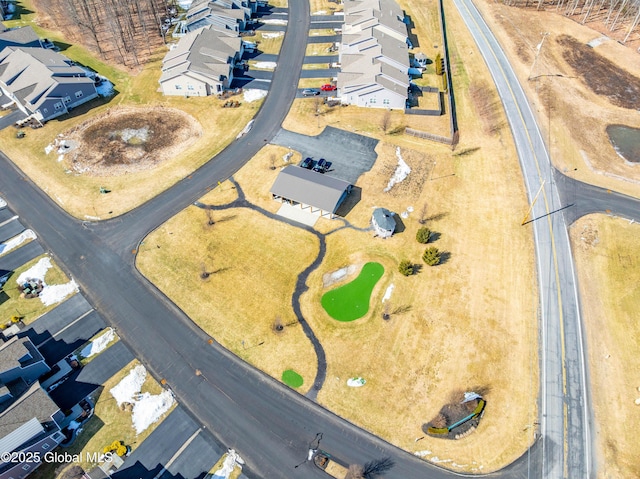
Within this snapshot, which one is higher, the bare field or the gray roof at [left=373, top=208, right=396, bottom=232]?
the bare field

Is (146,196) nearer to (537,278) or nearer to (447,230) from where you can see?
(447,230)

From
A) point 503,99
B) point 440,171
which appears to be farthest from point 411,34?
point 440,171

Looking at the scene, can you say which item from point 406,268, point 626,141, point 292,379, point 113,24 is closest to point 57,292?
point 292,379

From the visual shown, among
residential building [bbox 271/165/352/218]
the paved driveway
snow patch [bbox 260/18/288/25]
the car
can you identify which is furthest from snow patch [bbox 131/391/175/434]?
snow patch [bbox 260/18/288/25]

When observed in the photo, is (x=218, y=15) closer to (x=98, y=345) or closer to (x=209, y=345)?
(x=98, y=345)

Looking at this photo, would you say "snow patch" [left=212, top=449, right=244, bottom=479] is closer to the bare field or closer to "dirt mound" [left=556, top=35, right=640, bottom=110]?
the bare field

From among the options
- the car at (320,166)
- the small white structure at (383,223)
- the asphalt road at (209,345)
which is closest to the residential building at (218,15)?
the asphalt road at (209,345)
